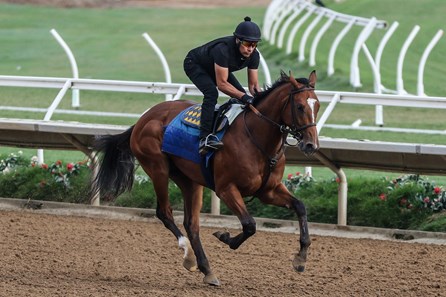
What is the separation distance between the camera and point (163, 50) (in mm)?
23219

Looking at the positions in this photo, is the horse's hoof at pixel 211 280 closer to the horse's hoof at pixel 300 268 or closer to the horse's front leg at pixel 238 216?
the horse's front leg at pixel 238 216

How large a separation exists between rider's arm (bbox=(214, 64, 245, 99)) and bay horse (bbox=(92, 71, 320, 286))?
0.14m

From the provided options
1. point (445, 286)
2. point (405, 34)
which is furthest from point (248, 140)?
point (405, 34)

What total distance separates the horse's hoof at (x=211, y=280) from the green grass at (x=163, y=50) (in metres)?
4.21

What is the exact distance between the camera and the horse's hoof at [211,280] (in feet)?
24.8

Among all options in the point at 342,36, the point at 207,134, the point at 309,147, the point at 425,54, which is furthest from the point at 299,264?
the point at 342,36

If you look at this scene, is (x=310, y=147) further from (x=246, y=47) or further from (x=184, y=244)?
(x=184, y=244)

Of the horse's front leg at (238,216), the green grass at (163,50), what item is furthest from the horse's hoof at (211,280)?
the green grass at (163,50)

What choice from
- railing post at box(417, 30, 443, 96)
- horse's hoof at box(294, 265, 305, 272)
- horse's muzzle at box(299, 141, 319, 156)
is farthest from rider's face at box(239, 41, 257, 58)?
railing post at box(417, 30, 443, 96)

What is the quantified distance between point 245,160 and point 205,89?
2.47 feet

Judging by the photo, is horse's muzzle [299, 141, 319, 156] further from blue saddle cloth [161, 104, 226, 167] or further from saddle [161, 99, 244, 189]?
blue saddle cloth [161, 104, 226, 167]

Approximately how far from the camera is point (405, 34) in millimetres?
23391

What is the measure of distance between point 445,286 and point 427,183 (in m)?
2.69

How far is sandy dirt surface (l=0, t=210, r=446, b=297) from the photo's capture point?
739 centimetres
